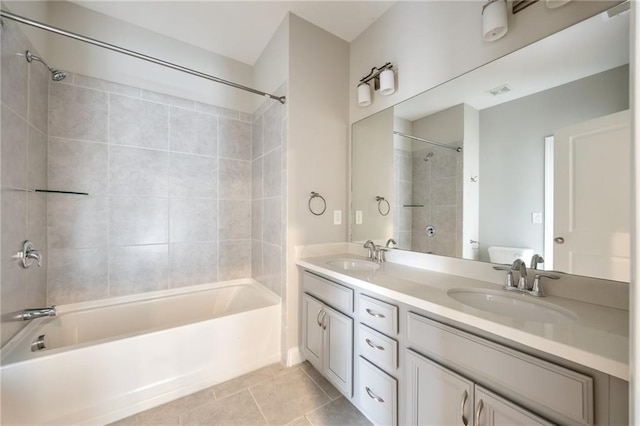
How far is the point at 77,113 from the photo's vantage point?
1862 millimetres

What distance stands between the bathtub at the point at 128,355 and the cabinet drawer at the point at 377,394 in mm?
858

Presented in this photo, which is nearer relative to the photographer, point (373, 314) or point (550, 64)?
point (550, 64)

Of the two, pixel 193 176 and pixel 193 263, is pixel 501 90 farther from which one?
pixel 193 263

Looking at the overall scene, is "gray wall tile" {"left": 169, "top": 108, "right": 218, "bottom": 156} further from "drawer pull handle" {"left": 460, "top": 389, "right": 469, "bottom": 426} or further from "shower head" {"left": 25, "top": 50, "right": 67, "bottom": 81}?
"drawer pull handle" {"left": 460, "top": 389, "right": 469, "bottom": 426}

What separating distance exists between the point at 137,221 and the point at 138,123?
0.80 meters

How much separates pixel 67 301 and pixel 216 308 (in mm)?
1044

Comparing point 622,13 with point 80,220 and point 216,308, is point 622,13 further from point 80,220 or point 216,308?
point 80,220

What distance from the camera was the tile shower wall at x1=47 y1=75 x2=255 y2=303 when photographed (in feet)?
6.03

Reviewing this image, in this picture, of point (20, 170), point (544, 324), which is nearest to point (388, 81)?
point (544, 324)

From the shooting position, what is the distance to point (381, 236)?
1.96m

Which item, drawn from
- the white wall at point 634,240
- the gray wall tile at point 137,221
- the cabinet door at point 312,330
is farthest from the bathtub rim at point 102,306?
the white wall at point 634,240

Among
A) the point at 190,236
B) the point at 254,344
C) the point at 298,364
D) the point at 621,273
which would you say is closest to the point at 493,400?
the point at 621,273

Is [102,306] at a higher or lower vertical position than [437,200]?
lower

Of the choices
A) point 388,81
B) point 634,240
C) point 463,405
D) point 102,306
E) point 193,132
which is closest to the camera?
point 634,240
